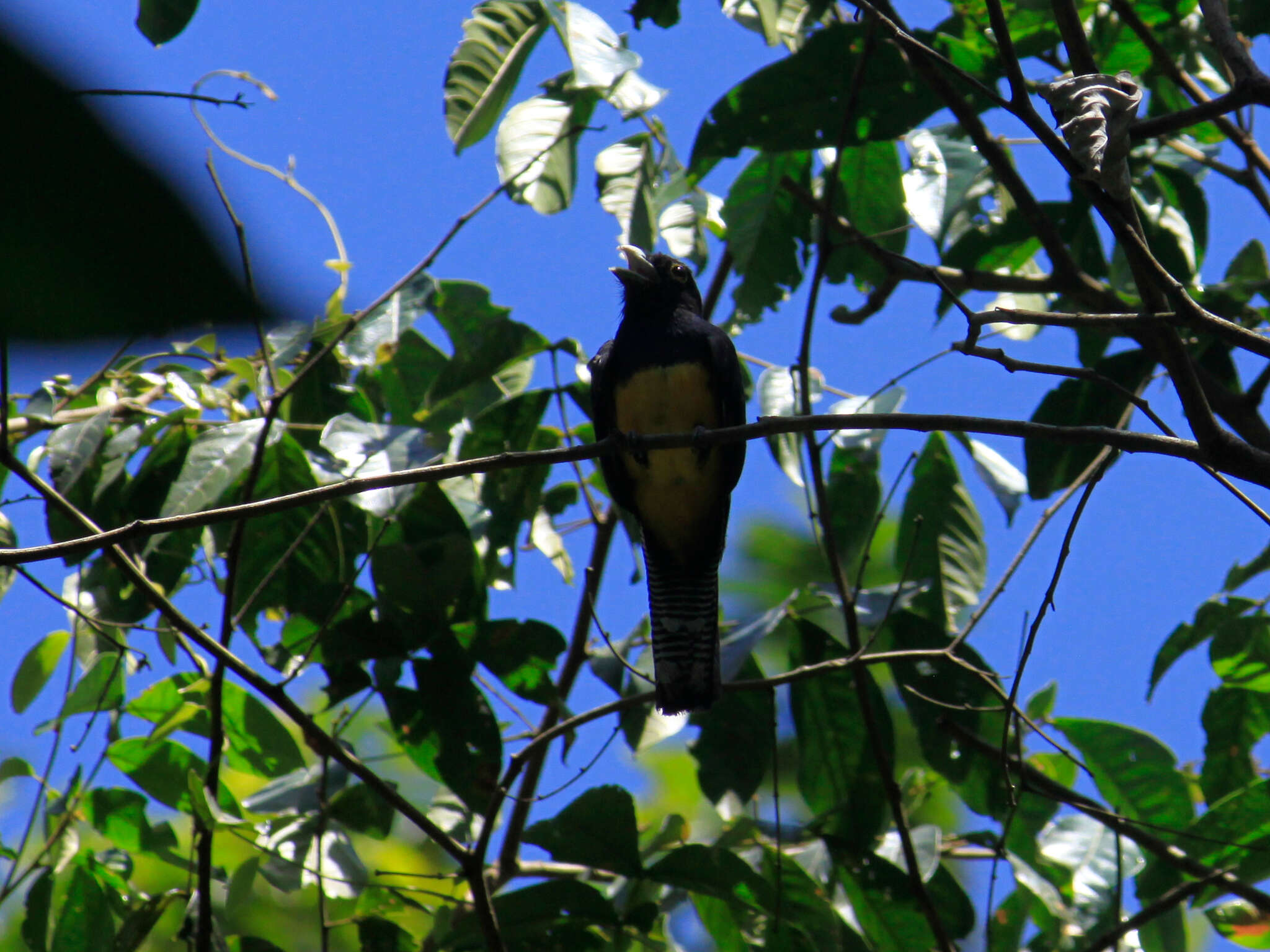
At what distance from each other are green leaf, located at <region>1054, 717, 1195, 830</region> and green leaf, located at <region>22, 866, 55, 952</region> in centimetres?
309

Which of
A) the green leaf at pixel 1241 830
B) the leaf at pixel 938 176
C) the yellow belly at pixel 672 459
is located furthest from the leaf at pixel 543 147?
the green leaf at pixel 1241 830

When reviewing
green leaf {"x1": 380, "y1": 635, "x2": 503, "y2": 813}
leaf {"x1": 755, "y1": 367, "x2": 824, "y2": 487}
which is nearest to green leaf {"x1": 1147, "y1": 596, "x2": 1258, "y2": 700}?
leaf {"x1": 755, "y1": 367, "x2": 824, "y2": 487}

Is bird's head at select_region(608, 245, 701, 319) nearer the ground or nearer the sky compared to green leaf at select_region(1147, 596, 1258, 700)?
nearer the sky

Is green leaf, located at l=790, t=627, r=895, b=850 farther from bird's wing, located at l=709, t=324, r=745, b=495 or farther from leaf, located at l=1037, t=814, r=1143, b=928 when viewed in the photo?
bird's wing, located at l=709, t=324, r=745, b=495

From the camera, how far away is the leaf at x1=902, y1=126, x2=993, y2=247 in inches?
147

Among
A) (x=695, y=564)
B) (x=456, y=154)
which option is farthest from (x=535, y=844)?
(x=456, y=154)

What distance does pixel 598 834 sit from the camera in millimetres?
3516

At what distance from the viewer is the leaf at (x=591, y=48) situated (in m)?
3.80

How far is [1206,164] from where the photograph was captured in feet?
14.2

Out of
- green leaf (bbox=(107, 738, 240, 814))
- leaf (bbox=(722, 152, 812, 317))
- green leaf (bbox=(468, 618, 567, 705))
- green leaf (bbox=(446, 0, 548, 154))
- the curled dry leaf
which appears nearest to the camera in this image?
the curled dry leaf

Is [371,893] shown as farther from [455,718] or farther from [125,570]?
[125,570]

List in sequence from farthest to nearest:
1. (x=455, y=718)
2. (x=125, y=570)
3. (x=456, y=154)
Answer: (x=456, y=154) < (x=455, y=718) < (x=125, y=570)

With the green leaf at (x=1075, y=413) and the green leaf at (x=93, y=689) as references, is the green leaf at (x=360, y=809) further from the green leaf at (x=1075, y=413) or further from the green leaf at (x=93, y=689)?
the green leaf at (x=1075, y=413)

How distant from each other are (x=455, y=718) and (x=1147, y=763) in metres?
2.13
